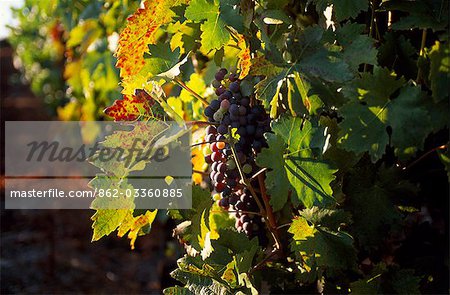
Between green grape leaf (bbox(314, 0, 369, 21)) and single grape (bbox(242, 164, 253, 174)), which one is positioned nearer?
green grape leaf (bbox(314, 0, 369, 21))

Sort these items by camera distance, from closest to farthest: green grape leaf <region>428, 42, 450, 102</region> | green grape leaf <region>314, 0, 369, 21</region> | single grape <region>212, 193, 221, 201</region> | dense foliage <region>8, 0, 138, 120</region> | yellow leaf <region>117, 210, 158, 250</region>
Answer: green grape leaf <region>428, 42, 450, 102</region>
green grape leaf <region>314, 0, 369, 21</region>
yellow leaf <region>117, 210, 158, 250</region>
single grape <region>212, 193, 221, 201</region>
dense foliage <region>8, 0, 138, 120</region>

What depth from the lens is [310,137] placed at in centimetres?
116

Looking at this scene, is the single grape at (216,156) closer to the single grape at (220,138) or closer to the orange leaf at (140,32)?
the single grape at (220,138)

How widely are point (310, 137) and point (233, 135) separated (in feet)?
0.67

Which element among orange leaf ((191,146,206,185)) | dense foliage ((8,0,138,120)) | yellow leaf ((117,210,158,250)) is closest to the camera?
yellow leaf ((117,210,158,250))

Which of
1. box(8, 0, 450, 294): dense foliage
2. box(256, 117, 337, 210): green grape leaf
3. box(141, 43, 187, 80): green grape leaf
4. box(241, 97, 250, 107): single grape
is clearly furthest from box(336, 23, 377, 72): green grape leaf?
box(141, 43, 187, 80): green grape leaf

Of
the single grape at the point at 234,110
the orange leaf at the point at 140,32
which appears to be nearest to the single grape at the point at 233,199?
the single grape at the point at 234,110

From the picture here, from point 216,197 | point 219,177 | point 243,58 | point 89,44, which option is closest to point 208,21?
point 243,58

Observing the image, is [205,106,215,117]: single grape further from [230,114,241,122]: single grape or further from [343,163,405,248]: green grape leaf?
[343,163,405,248]: green grape leaf

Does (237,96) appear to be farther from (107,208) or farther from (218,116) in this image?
(107,208)

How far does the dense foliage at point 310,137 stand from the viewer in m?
1.08

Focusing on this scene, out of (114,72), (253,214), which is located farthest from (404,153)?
(114,72)

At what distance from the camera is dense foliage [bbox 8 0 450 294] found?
1082mm

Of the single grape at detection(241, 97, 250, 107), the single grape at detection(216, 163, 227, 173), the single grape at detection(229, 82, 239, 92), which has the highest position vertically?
the single grape at detection(229, 82, 239, 92)
